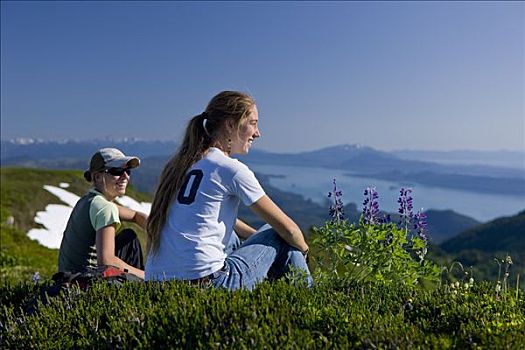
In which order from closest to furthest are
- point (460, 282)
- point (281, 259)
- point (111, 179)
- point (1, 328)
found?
point (1, 328)
point (460, 282)
point (281, 259)
point (111, 179)

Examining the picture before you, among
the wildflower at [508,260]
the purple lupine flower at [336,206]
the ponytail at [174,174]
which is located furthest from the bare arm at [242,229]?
the wildflower at [508,260]

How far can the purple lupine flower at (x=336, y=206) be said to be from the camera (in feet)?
16.3

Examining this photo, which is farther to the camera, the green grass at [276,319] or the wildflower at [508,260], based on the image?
the wildflower at [508,260]

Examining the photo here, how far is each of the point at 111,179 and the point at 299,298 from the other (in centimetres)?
360

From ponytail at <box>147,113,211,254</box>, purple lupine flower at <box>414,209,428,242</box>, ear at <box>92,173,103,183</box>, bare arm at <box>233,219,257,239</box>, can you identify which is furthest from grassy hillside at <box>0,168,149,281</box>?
purple lupine flower at <box>414,209,428,242</box>

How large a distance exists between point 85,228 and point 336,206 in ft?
11.0

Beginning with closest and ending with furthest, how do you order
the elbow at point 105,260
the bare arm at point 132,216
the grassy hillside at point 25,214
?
the elbow at point 105,260
the bare arm at point 132,216
the grassy hillside at point 25,214

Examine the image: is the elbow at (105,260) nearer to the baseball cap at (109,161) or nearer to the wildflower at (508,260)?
the baseball cap at (109,161)

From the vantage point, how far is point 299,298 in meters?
3.99

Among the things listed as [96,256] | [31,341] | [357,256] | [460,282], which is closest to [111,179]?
[96,256]

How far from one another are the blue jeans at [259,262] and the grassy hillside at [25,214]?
4133mm

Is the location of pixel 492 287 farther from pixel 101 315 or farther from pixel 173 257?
pixel 101 315

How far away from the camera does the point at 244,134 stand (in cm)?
591

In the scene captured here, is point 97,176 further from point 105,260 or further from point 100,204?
point 105,260
